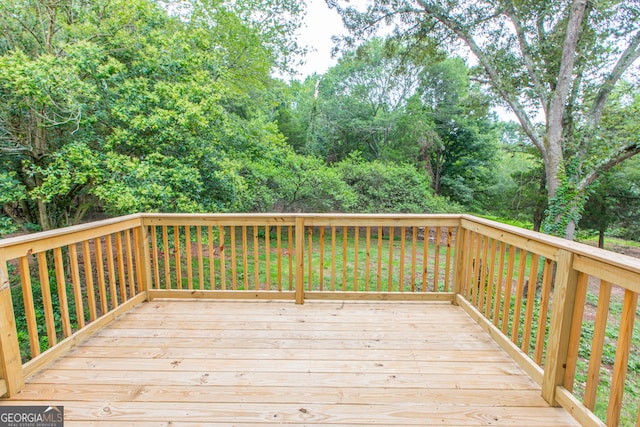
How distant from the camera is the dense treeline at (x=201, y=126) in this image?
4.21 metres

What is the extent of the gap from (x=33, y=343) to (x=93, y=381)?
1.54 ft

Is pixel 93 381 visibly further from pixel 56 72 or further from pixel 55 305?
pixel 55 305

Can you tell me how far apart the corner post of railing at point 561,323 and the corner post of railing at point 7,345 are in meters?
2.97

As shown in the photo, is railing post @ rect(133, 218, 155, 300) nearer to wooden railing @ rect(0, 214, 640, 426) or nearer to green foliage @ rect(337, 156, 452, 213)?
wooden railing @ rect(0, 214, 640, 426)

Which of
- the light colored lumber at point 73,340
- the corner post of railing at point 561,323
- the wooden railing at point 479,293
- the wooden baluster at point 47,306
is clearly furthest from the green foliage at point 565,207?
the wooden baluster at point 47,306

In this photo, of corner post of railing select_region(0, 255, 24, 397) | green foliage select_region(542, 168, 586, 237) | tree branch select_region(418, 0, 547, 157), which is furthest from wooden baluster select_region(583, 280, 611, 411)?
tree branch select_region(418, 0, 547, 157)

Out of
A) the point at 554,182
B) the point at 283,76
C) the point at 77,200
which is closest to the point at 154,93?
the point at 77,200

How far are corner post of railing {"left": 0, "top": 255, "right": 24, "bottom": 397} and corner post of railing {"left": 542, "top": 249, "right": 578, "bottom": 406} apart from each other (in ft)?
9.74

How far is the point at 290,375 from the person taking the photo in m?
2.04

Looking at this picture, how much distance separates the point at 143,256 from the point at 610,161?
846 cm

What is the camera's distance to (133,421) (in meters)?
1.65

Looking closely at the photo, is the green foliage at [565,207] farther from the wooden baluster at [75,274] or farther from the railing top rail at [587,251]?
the wooden baluster at [75,274]

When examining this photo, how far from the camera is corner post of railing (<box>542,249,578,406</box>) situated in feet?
5.82

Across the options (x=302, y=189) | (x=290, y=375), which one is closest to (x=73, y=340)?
(x=290, y=375)
